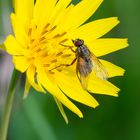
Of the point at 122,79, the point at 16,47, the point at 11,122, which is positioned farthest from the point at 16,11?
the point at 122,79

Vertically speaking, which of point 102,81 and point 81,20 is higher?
point 81,20

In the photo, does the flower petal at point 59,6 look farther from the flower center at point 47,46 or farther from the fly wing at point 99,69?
the fly wing at point 99,69

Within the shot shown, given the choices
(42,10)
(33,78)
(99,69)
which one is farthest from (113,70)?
(33,78)

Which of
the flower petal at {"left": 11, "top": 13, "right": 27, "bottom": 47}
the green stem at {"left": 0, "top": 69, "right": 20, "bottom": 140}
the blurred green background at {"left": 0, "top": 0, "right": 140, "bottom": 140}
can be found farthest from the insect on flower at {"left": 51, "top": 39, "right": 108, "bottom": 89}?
the blurred green background at {"left": 0, "top": 0, "right": 140, "bottom": 140}

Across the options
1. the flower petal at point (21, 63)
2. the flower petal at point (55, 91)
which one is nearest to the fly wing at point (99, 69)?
the flower petal at point (55, 91)

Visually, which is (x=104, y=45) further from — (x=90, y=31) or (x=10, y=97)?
(x=10, y=97)

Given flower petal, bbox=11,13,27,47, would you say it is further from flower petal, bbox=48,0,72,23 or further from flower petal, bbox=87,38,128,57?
flower petal, bbox=87,38,128,57

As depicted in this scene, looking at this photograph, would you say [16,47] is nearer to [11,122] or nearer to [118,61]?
[11,122]
